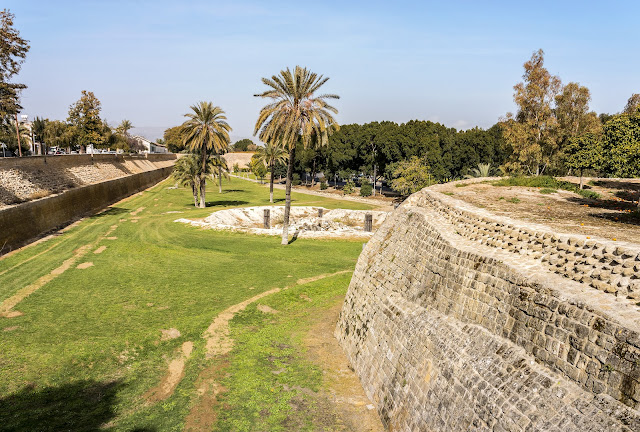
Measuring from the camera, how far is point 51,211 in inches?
1238

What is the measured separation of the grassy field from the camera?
1105 centimetres

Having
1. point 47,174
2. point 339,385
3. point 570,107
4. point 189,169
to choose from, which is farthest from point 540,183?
point 47,174

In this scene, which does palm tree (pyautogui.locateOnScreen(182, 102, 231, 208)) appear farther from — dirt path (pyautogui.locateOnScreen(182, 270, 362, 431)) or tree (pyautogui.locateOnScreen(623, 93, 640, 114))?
tree (pyautogui.locateOnScreen(623, 93, 640, 114))

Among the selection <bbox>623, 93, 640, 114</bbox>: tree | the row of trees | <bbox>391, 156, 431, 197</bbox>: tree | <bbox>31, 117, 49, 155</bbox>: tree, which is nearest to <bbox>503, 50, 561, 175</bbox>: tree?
the row of trees

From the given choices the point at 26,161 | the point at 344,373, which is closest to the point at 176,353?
the point at 344,373

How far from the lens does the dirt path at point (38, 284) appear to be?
1648cm

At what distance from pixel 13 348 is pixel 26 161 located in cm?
3042

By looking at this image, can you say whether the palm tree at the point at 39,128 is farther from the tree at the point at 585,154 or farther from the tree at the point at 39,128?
the tree at the point at 585,154

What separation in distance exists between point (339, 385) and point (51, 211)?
28985 millimetres

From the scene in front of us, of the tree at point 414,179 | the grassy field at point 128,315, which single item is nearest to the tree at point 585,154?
the grassy field at point 128,315

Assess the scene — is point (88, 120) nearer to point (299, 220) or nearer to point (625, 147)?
point (299, 220)

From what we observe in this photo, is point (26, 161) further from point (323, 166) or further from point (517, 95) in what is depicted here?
point (323, 166)

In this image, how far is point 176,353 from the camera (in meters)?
14.5

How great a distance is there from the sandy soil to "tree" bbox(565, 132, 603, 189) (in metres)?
1.79
